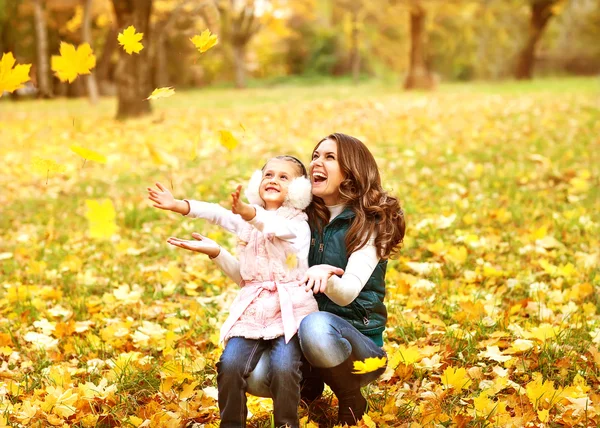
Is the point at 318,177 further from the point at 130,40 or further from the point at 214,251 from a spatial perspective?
the point at 130,40

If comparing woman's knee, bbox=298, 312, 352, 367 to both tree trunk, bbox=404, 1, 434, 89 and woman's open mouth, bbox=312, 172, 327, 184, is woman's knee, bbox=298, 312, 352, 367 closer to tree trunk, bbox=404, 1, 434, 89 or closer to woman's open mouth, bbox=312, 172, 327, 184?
woman's open mouth, bbox=312, 172, 327, 184

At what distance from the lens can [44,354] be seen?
3129 millimetres

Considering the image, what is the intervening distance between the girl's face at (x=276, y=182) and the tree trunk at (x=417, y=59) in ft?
55.3

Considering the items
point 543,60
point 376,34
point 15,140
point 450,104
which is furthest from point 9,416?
point 376,34

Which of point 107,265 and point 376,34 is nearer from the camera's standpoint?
point 107,265

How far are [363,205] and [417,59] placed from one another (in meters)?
17.4

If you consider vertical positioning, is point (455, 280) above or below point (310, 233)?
below

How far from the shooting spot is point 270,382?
2.22 m

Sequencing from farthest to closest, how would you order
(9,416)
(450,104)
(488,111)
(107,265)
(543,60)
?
(543,60)
(450,104)
(488,111)
(107,265)
(9,416)

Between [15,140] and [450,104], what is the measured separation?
25.0 feet

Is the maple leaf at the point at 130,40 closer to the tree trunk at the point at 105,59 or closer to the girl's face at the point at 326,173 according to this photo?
the girl's face at the point at 326,173

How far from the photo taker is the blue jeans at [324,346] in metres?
2.17

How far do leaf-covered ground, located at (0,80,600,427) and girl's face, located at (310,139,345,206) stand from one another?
1.25ft

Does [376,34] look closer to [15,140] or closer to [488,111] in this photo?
[488,111]
